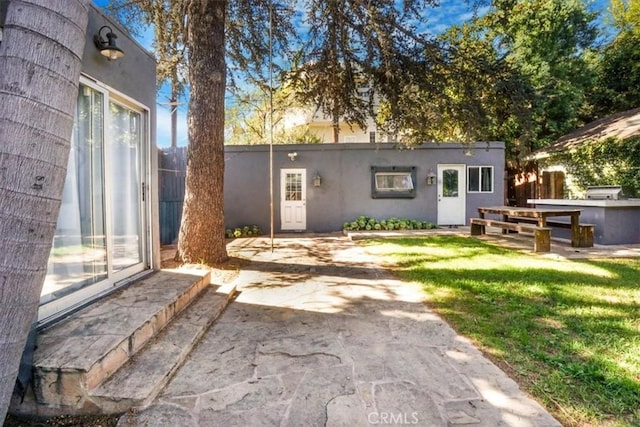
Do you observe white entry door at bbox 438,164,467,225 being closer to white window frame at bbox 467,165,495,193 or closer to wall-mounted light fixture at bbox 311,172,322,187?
white window frame at bbox 467,165,495,193

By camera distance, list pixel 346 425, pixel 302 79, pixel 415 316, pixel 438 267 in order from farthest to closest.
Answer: pixel 302 79
pixel 438 267
pixel 415 316
pixel 346 425

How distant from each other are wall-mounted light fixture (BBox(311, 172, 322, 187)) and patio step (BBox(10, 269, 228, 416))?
7.09 meters

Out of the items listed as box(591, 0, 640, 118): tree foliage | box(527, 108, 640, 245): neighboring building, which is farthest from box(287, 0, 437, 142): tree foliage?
box(591, 0, 640, 118): tree foliage

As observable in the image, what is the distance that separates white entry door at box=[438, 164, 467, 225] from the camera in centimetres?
1053

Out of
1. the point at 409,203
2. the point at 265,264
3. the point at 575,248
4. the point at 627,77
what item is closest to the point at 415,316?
the point at 265,264

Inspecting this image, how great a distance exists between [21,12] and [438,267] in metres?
5.15

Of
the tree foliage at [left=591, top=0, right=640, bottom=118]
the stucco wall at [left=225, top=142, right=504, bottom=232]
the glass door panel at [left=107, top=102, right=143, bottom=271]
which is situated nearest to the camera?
the glass door panel at [left=107, top=102, right=143, bottom=271]

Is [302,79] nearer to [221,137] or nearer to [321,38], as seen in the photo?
[321,38]

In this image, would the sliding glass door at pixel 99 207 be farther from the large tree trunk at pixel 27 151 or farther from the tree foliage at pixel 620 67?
the tree foliage at pixel 620 67

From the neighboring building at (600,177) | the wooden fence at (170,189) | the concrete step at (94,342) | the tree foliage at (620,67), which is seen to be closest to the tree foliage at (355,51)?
the wooden fence at (170,189)

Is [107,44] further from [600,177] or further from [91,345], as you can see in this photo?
[600,177]

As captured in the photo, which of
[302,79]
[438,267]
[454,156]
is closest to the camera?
[438,267]

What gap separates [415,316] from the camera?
3246 mm

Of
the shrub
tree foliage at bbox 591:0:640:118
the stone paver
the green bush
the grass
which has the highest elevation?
tree foliage at bbox 591:0:640:118
